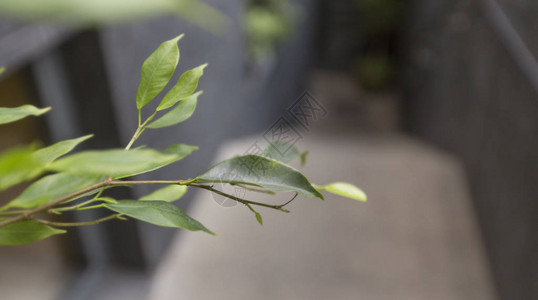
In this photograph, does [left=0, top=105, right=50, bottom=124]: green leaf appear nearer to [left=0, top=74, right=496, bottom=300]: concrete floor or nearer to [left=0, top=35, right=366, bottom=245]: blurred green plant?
[left=0, top=35, right=366, bottom=245]: blurred green plant

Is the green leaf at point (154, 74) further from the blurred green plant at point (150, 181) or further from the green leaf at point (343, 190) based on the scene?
the green leaf at point (343, 190)

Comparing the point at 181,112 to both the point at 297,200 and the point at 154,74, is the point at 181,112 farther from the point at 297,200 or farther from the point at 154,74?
the point at 297,200

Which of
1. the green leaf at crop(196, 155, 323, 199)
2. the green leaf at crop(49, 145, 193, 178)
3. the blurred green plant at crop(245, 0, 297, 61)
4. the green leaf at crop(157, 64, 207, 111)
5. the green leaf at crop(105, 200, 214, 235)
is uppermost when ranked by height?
the blurred green plant at crop(245, 0, 297, 61)

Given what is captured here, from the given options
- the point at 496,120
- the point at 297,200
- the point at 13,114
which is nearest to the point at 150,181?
the point at 13,114

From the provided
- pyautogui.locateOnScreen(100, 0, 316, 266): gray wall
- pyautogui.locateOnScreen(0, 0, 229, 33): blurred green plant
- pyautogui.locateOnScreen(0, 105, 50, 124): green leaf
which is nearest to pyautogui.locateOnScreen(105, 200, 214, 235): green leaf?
pyautogui.locateOnScreen(0, 105, 50, 124): green leaf

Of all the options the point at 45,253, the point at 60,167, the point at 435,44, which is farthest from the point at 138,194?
the point at 435,44

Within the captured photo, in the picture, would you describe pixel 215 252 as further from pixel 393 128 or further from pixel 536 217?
pixel 393 128
